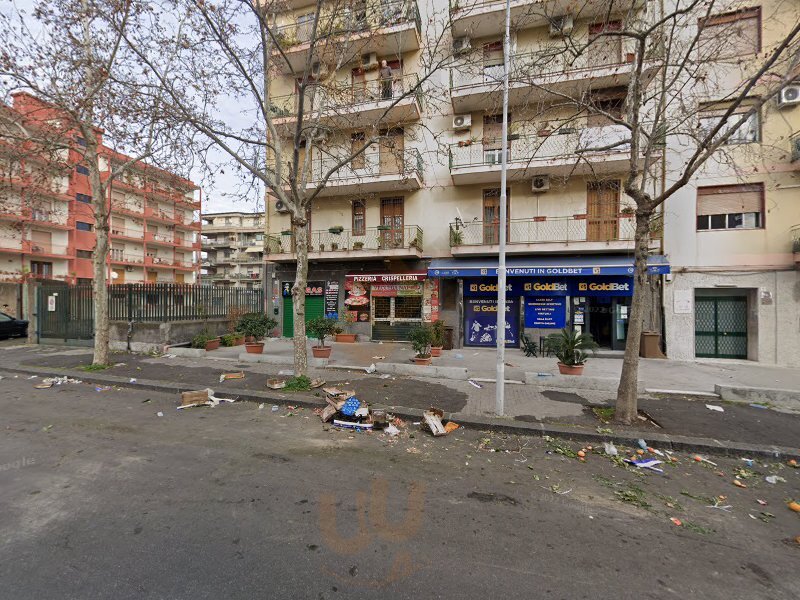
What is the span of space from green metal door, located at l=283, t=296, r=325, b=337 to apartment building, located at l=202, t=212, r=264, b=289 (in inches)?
1642

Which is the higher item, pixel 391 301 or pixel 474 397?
pixel 391 301

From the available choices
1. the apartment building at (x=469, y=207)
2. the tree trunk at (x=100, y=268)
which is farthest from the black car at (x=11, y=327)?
the apartment building at (x=469, y=207)

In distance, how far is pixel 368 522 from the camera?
9.50ft

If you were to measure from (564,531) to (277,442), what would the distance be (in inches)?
141

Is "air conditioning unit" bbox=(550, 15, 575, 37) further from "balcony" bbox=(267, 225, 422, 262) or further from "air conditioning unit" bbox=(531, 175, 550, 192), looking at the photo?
"balcony" bbox=(267, 225, 422, 262)

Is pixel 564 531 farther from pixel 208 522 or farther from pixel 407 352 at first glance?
pixel 407 352

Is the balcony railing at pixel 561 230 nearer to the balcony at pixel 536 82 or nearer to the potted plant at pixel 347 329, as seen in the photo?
the balcony at pixel 536 82

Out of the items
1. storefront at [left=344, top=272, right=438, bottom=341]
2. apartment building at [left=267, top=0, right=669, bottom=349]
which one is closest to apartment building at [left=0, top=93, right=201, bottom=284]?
apartment building at [left=267, top=0, right=669, bottom=349]

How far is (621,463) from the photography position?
165 inches

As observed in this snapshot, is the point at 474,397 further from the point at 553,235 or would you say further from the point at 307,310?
the point at 307,310

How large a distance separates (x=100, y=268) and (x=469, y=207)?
1214cm

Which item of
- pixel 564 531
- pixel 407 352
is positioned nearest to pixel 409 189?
pixel 407 352

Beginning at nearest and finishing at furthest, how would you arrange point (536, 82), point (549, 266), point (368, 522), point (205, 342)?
point (368, 522) < point (205, 342) < point (549, 266) < point (536, 82)

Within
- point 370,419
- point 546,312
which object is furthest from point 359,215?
point 370,419
